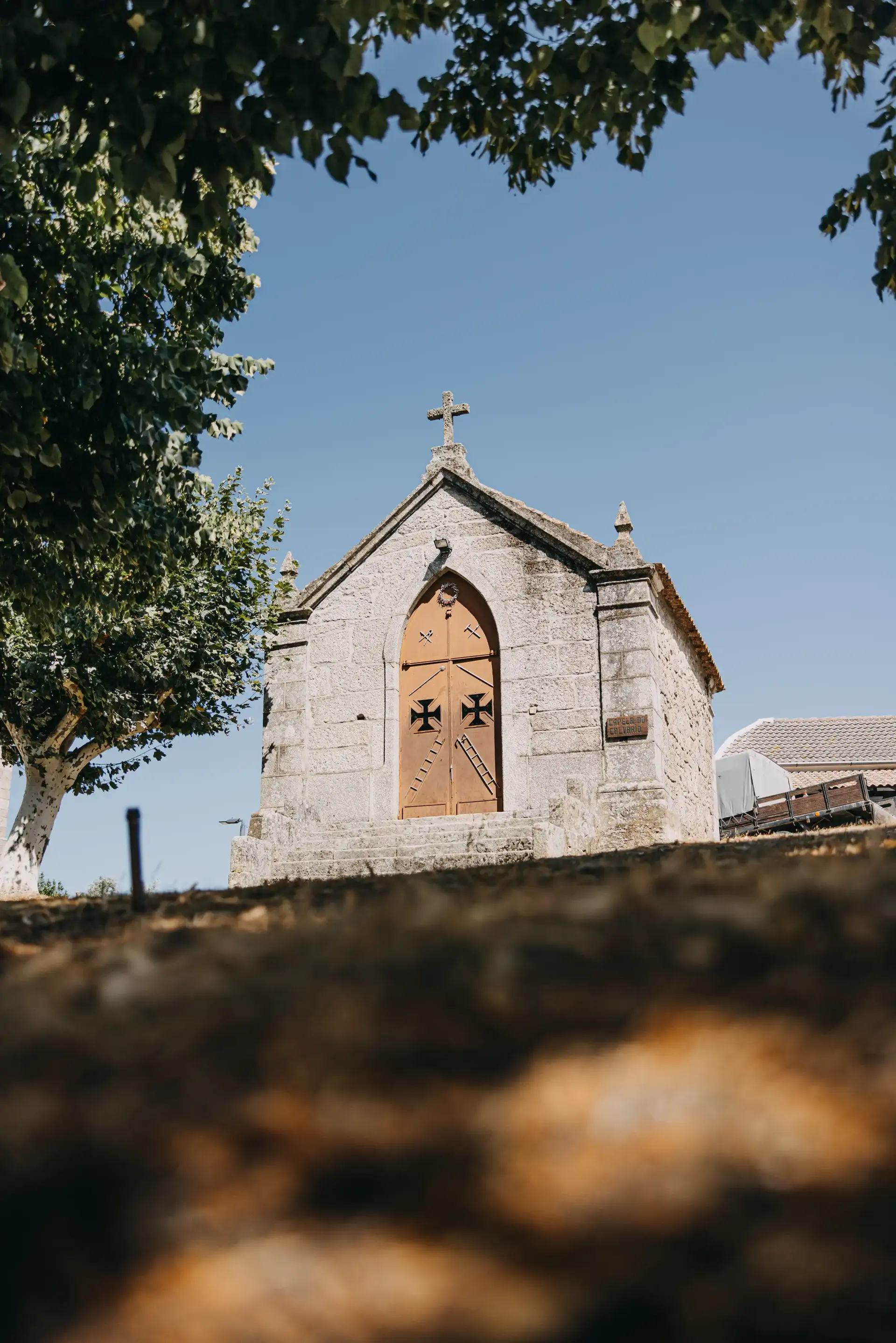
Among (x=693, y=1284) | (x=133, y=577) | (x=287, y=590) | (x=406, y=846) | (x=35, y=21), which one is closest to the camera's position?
(x=693, y=1284)

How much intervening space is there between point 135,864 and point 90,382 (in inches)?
219

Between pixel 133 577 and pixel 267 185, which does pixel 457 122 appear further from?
pixel 133 577

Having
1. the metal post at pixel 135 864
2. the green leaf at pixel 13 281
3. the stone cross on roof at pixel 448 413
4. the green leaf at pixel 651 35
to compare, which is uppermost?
the stone cross on roof at pixel 448 413

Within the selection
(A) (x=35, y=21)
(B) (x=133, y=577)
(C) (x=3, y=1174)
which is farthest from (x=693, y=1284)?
(B) (x=133, y=577)

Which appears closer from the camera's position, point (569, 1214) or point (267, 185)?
point (569, 1214)

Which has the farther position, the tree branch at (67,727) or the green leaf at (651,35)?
the tree branch at (67,727)

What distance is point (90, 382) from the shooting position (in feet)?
23.6

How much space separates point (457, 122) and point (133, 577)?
543cm

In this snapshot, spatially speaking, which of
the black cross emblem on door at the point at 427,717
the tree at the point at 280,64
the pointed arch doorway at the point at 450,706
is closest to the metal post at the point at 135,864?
the tree at the point at 280,64

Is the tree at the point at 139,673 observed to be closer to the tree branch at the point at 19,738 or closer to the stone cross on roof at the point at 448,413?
the tree branch at the point at 19,738

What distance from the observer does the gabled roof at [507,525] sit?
13188 millimetres

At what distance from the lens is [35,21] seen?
165 inches

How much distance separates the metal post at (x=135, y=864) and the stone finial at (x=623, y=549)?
10787 millimetres

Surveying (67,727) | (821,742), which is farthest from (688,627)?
(821,742)
